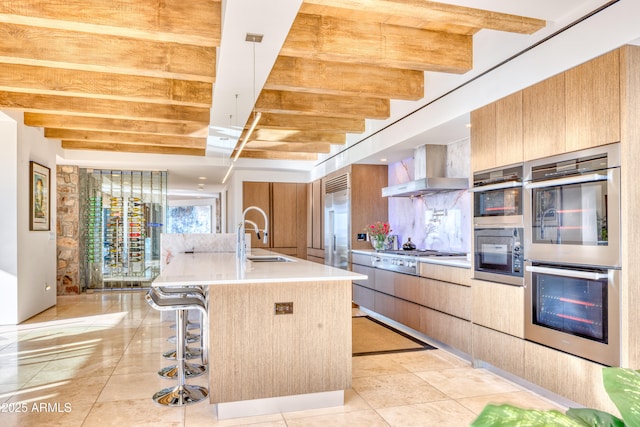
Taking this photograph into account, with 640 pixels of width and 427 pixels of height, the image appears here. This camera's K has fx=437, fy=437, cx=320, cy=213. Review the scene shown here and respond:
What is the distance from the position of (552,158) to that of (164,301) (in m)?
2.70

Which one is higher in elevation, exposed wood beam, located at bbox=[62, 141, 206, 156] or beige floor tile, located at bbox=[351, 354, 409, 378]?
exposed wood beam, located at bbox=[62, 141, 206, 156]

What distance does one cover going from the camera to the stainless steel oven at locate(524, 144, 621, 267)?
8.01ft

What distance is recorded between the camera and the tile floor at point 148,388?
262cm

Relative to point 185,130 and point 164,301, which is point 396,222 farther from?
point 164,301

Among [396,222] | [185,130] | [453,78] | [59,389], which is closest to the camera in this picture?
[59,389]

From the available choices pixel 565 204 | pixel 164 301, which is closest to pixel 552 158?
pixel 565 204

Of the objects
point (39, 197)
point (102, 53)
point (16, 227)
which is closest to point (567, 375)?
point (102, 53)

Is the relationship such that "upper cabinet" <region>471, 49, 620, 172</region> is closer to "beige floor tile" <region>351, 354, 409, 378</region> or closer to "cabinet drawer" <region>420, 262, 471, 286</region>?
"cabinet drawer" <region>420, 262, 471, 286</region>

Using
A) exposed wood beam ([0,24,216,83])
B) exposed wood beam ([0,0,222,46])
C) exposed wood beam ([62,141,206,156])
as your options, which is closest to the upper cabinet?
exposed wood beam ([0,0,222,46])

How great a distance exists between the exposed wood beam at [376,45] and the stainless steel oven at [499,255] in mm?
1324

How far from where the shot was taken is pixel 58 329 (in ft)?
16.2

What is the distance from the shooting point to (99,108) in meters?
4.78

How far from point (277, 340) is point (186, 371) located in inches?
44.0

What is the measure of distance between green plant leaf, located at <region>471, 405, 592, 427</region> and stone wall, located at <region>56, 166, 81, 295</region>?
8.59 m
